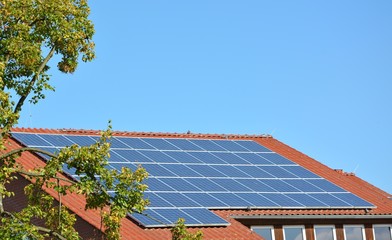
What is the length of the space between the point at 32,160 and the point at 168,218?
648cm

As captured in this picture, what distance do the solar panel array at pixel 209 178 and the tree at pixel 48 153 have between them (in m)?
8.17

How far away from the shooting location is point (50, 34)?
2786 cm

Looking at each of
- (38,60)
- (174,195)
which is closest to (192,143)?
(174,195)

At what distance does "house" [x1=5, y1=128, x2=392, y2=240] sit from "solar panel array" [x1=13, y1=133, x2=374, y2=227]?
0.05m

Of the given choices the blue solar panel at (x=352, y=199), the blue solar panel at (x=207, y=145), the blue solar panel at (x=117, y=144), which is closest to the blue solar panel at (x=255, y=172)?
the blue solar panel at (x=207, y=145)

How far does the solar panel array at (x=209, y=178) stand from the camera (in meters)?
36.8

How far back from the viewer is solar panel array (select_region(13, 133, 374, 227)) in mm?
36781

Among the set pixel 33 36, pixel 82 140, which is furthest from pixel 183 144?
pixel 33 36

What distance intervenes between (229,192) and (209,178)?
133 cm

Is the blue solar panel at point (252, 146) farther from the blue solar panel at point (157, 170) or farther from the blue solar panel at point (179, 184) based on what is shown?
the blue solar panel at point (179, 184)

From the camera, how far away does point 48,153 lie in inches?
1033

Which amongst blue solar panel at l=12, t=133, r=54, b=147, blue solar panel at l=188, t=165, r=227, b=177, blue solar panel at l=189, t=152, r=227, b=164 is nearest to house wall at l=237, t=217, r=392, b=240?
blue solar panel at l=188, t=165, r=227, b=177

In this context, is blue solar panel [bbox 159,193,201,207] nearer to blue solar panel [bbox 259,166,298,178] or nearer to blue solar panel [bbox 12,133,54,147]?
blue solar panel [bbox 12,133,54,147]

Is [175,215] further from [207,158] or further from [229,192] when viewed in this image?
[207,158]
